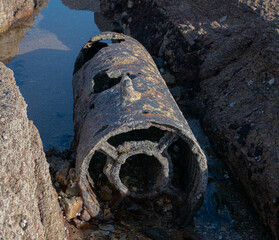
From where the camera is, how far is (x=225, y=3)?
265 inches

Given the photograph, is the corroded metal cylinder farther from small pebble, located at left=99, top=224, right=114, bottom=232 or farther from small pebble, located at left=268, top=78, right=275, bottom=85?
small pebble, located at left=268, top=78, right=275, bottom=85

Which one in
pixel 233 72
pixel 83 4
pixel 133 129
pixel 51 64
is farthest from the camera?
pixel 83 4

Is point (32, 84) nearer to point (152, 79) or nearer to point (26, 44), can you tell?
point (26, 44)

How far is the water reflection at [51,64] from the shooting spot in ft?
19.8

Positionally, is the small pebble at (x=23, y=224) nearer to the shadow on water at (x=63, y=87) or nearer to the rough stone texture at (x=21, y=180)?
the rough stone texture at (x=21, y=180)

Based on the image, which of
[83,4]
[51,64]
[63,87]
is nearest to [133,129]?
[63,87]

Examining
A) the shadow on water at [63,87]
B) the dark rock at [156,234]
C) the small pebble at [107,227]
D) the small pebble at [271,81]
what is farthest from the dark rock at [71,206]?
the small pebble at [271,81]

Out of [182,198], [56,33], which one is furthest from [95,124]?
[56,33]

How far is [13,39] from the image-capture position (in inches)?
339

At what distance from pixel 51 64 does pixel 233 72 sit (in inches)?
168

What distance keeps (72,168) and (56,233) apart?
3.16 ft

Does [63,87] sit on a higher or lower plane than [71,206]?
lower

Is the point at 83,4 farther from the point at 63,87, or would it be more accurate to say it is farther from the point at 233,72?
the point at 233,72

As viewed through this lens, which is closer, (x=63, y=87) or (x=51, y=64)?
(x=63, y=87)
